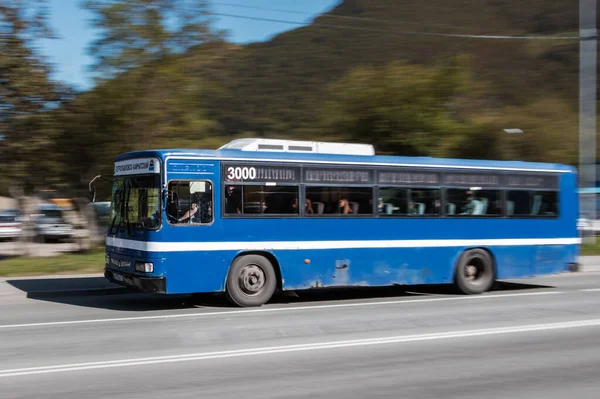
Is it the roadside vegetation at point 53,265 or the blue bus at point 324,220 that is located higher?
the blue bus at point 324,220

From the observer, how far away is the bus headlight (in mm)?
11641

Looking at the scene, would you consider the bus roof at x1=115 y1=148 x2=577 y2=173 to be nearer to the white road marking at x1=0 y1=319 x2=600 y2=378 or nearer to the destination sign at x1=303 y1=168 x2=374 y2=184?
the destination sign at x1=303 y1=168 x2=374 y2=184

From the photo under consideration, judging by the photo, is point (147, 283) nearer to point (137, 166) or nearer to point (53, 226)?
point (137, 166)

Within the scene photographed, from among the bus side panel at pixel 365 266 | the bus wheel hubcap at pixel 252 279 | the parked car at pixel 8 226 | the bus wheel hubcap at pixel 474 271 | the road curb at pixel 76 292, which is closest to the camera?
the bus wheel hubcap at pixel 252 279

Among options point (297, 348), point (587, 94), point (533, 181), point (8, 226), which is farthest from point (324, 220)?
point (8, 226)

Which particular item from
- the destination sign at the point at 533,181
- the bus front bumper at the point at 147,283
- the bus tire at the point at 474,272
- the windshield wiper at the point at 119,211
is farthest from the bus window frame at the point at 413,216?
the windshield wiper at the point at 119,211

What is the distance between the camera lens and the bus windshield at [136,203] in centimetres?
1184

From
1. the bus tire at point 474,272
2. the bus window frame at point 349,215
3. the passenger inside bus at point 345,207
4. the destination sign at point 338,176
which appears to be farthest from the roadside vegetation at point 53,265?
the bus tire at point 474,272

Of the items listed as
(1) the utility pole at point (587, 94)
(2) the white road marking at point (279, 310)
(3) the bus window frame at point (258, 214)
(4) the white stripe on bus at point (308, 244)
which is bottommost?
(2) the white road marking at point (279, 310)

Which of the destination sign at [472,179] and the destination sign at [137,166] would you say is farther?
the destination sign at [472,179]

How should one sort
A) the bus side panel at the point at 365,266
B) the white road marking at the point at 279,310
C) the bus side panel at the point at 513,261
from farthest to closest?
the bus side panel at the point at 513,261
the bus side panel at the point at 365,266
the white road marking at the point at 279,310

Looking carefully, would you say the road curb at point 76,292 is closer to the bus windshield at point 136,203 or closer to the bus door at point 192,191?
the bus windshield at point 136,203

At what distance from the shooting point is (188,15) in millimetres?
21141

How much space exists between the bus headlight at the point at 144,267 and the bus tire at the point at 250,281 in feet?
4.62
